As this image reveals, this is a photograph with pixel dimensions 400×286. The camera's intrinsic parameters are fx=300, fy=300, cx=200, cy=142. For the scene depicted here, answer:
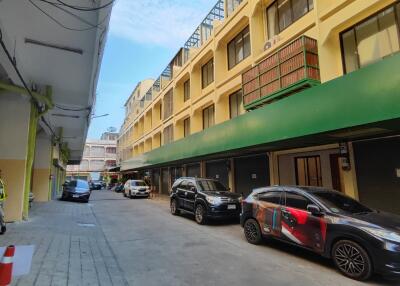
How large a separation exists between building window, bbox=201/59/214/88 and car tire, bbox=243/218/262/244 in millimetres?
13279

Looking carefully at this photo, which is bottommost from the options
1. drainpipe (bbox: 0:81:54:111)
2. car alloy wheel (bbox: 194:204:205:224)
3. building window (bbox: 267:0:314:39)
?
car alloy wheel (bbox: 194:204:205:224)

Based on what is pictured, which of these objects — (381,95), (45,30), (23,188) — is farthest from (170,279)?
(23,188)

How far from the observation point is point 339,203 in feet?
22.4

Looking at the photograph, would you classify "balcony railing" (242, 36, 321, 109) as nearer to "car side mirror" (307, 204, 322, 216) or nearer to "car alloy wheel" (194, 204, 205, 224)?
"car alloy wheel" (194, 204, 205, 224)

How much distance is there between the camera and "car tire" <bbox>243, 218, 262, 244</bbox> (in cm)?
823

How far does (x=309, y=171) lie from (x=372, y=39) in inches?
216

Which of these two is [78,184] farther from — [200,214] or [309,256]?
[309,256]

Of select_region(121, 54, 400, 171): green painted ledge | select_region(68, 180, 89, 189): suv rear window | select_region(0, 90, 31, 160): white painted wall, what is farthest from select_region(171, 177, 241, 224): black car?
select_region(68, 180, 89, 189): suv rear window

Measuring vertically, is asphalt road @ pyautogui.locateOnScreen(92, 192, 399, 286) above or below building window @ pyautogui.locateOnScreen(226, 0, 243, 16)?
below

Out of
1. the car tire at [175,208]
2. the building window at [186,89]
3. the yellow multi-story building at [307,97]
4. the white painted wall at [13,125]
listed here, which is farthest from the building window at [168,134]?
the white painted wall at [13,125]

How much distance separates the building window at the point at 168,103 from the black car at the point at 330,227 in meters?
20.0

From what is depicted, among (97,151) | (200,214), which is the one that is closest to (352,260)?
(200,214)

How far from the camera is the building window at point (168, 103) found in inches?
1087

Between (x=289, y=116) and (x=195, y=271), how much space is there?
5.35 m
